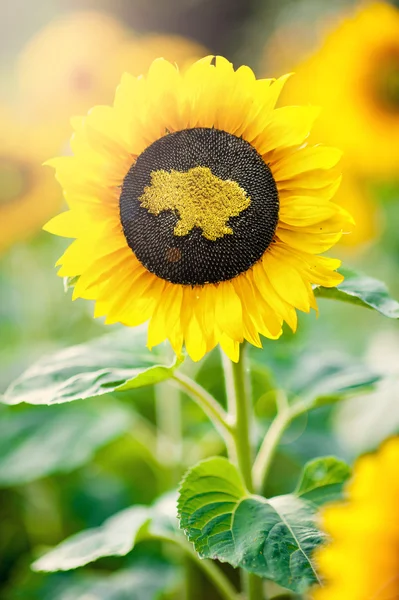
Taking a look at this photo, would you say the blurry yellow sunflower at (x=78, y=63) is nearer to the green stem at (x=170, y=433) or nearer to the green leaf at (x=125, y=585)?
the green stem at (x=170, y=433)

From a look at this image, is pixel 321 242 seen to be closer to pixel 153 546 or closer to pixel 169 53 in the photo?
pixel 153 546

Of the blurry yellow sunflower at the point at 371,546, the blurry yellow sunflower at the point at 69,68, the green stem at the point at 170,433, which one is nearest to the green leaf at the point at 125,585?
the green stem at the point at 170,433

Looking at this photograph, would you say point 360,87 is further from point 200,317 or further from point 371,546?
point 371,546

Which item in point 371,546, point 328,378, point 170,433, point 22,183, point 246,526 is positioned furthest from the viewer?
point 22,183

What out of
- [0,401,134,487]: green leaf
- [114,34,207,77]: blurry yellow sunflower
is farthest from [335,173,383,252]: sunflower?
[0,401,134,487]: green leaf

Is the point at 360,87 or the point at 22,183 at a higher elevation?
the point at 360,87

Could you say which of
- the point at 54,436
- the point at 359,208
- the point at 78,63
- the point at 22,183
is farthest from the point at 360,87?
the point at 54,436
